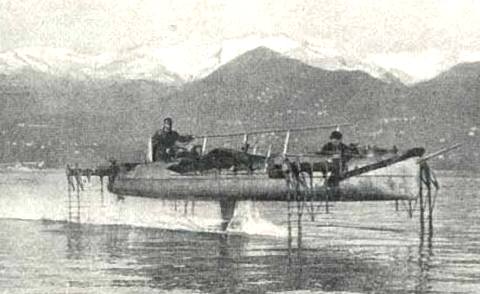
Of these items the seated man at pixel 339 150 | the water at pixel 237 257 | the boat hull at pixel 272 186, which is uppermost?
the seated man at pixel 339 150

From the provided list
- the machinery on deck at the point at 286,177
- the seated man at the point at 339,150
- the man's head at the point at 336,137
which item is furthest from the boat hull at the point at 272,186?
the man's head at the point at 336,137

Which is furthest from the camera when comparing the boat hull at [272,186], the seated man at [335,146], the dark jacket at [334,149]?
the boat hull at [272,186]

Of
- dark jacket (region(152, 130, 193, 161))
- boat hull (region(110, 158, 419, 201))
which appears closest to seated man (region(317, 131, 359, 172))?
boat hull (region(110, 158, 419, 201))

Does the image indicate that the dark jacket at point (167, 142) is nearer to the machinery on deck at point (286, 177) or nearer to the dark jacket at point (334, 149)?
the machinery on deck at point (286, 177)

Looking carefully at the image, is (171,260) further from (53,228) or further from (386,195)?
(53,228)

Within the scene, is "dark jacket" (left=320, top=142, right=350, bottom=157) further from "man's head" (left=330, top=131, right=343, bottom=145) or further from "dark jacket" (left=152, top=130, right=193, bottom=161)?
"dark jacket" (left=152, top=130, right=193, bottom=161)

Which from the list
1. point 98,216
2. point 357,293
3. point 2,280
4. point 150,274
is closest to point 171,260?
point 150,274

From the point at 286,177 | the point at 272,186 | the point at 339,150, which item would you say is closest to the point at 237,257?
the point at 286,177
